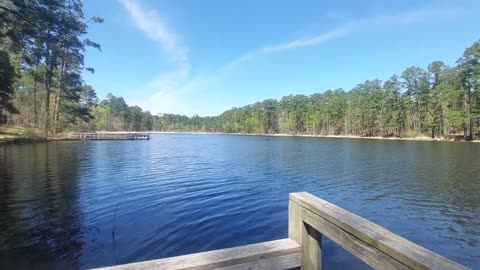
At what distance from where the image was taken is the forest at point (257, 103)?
19641 millimetres

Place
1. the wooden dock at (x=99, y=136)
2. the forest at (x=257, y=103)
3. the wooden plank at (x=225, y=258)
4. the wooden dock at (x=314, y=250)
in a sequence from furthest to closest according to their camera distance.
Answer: the wooden dock at (x=99, y=136), the forest at (x=257, y=103), the wooden plank at (x=225, y=258), the wooden dock at (x=314, y=250)

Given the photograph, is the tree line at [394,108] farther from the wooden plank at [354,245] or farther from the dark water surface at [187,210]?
the wooden plank at [354,245]

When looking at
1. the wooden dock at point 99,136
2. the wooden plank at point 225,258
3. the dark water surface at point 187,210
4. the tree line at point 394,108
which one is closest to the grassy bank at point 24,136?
the wooden dock at point 99,136

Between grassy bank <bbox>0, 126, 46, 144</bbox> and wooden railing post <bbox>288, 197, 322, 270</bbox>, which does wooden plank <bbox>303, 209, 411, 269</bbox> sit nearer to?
wooden railing post <bbox>288, 197, 322, 270</bbox>

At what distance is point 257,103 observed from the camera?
404 ft

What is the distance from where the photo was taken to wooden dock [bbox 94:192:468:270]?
61.1 inches

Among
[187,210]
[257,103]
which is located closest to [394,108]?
[257,103]

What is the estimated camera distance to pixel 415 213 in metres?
8.59

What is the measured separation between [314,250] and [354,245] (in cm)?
60

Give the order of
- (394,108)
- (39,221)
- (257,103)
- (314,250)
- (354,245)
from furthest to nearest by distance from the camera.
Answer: (257,103) → (394,108) → (39,221) → (314,250) → (354,245)

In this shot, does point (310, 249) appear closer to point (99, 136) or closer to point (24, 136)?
point (24, 136)

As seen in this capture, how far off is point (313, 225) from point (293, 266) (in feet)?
1.46

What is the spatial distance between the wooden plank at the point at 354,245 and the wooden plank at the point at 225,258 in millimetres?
340

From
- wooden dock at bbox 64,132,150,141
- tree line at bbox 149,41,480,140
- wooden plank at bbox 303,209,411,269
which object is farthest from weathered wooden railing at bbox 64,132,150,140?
tree line at bbox 149,41,480,140
